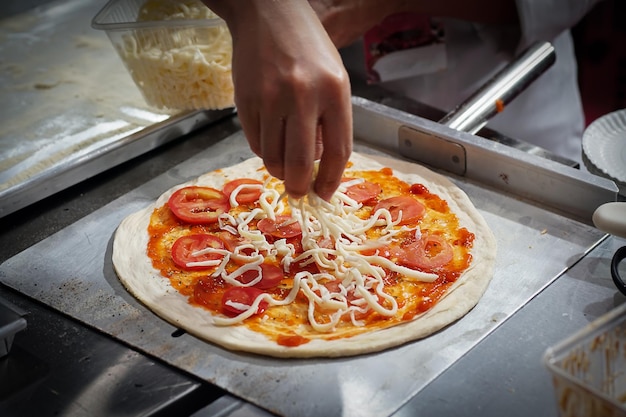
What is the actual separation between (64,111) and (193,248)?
49.1 inches

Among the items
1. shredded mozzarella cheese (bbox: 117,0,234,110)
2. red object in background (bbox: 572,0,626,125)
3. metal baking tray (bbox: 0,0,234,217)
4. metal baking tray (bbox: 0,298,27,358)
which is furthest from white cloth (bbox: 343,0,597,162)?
metal baking tray (bbox: 0,298,27,358)

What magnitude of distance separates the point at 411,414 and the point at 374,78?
187cm

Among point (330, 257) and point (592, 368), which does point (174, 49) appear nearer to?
point (330, 257)

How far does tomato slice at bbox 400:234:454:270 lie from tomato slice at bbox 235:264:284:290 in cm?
36

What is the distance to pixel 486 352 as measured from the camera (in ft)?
6.47

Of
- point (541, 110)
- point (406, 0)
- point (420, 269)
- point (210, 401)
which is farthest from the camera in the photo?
point (541, 110)

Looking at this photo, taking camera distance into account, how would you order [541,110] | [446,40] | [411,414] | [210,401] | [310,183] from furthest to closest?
1. [541,110]
2. [446,40]
3. [310,183]
4. [210,401]
5. [411,414]

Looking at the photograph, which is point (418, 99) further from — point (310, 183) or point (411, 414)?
point (411, 414)

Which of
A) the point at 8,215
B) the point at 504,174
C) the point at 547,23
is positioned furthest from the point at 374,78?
the point at 8,215

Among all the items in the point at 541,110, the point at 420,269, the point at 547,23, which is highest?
the point at 547,23

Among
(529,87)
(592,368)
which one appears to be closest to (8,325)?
(592,368)

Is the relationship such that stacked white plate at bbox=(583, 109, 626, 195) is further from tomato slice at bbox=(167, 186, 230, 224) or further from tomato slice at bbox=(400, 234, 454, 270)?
tomato slice at bbox=(167, 186, 230, 224)

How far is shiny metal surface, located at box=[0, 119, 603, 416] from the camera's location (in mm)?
1876

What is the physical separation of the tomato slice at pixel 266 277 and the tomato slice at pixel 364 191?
44 cm
